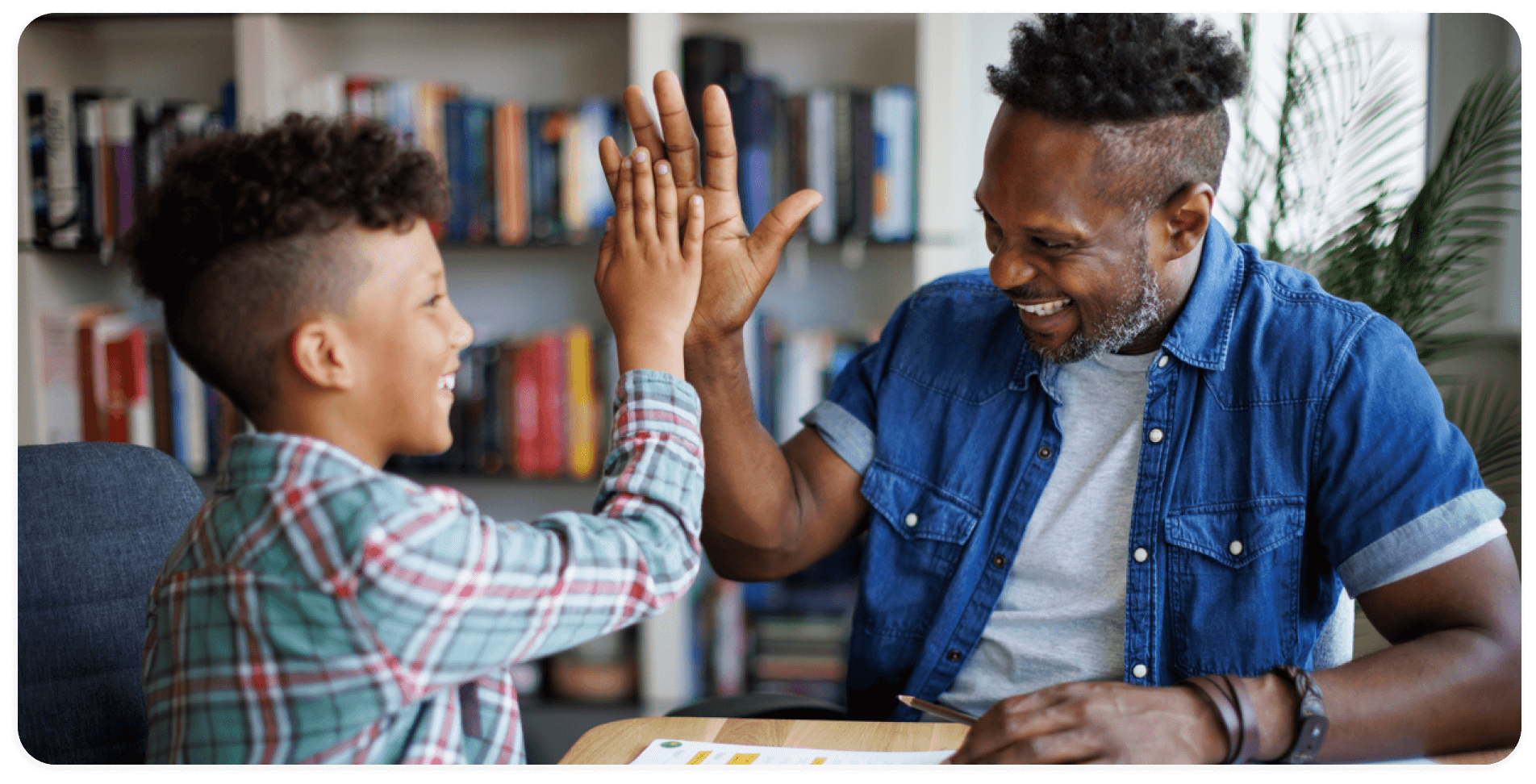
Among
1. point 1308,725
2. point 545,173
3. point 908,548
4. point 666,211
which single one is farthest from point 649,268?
point 545,173

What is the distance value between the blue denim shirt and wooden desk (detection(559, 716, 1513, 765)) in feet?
0.75

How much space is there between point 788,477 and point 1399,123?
1572 mm

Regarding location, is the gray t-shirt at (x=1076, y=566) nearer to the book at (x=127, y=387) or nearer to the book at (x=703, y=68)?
the book at (x=703, y=68)

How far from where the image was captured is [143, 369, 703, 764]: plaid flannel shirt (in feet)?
2.17

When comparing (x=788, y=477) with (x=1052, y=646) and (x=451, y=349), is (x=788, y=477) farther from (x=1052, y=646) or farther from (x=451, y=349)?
(x=451, y=349)

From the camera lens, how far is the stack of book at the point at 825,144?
2119 millimetres

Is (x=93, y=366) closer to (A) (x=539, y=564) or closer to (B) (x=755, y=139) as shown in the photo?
(B) (x=755, y=139)

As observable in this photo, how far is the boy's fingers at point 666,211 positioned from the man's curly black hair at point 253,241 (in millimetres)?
234

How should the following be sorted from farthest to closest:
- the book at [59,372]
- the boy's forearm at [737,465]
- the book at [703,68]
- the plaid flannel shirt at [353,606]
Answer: the book at [59,372], the book at [703,68], the boy's forearm at [737,465], the plaid flannel shirt at [353,606]

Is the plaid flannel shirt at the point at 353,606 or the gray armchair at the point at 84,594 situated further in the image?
the gray armchair at the point at 84,594

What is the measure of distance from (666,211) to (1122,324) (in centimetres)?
54

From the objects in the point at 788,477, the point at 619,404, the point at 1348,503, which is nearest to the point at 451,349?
the point at 619,404

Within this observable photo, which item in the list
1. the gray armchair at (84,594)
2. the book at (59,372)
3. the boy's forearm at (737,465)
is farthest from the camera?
the book at (59,372)

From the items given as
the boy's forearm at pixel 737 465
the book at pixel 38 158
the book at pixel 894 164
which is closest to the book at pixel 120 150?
the book at pixel 38 158
